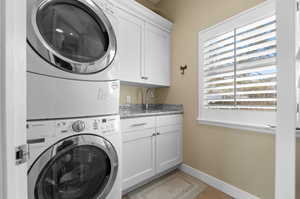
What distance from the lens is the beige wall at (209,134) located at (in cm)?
135

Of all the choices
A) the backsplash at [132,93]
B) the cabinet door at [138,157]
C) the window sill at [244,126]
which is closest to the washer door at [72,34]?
the cabinet door at [138,157]

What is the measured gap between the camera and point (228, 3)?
1600mm

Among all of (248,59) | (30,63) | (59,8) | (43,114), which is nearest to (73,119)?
(43,114)

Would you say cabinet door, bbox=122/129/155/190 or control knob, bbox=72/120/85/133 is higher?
control knob, bbox=72/120/85/133

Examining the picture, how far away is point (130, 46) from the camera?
1838mm

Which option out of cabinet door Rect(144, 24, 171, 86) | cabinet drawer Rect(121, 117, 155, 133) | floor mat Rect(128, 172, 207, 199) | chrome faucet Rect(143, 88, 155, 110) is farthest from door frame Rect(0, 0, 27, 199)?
chrome faucet Rect(143, 88, 155, 110)

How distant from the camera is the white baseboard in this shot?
4.74ft

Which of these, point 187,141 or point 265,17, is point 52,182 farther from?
point 265,17

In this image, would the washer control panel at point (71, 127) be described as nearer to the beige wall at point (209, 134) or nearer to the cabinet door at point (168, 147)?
the cabinet door at point (168, 147)

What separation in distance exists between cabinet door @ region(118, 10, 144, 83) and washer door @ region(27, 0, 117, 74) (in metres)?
0.64

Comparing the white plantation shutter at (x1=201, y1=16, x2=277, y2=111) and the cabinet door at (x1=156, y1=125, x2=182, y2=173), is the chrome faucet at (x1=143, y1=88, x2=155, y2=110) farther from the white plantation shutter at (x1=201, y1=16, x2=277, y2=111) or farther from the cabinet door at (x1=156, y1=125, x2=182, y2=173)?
the white plantation shutter at (x1=201, y1=16, x2=277, y2=111)

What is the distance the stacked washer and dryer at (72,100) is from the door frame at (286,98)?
3.51ft

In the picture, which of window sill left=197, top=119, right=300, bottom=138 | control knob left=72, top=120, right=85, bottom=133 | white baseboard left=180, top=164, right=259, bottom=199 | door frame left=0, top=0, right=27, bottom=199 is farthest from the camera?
white baseboard left=180, top=164, right=259, bottom=199

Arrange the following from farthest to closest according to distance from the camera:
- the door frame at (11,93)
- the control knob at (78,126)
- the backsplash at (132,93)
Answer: the backsplash at (132,93)
the control knob at (78,126)
the door frame at (11,93)
